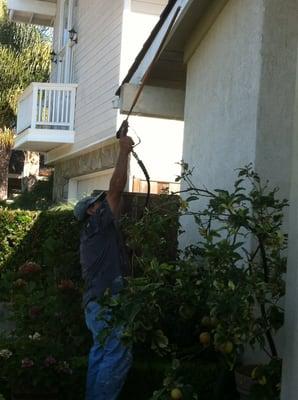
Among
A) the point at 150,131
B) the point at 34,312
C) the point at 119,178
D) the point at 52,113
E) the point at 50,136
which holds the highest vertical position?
the point at 52,113

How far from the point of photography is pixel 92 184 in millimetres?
14617

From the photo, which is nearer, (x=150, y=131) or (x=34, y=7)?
(x=150, y=131)

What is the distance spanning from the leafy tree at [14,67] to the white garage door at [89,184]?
7285mm

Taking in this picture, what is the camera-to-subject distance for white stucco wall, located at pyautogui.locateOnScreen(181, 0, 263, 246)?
457 centimetres

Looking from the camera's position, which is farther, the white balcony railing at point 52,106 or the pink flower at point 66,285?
the white balcony railing at point 52,106

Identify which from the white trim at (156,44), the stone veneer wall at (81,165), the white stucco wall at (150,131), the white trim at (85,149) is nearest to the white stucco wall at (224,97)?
the white trim at (156,44)

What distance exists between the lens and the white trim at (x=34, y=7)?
→ 17.7 metres

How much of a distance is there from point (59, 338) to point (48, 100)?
9.86 metres

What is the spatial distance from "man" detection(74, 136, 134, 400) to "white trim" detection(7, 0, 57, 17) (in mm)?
14720

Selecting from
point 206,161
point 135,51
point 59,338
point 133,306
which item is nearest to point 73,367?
point 59,338

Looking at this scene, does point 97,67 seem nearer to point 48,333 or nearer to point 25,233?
point 25,233

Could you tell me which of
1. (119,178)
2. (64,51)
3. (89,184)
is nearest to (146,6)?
(89,184)

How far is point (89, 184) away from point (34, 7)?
6445 millimetres

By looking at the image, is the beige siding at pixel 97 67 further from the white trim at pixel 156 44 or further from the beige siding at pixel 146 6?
the white trim at pixel 156 44
